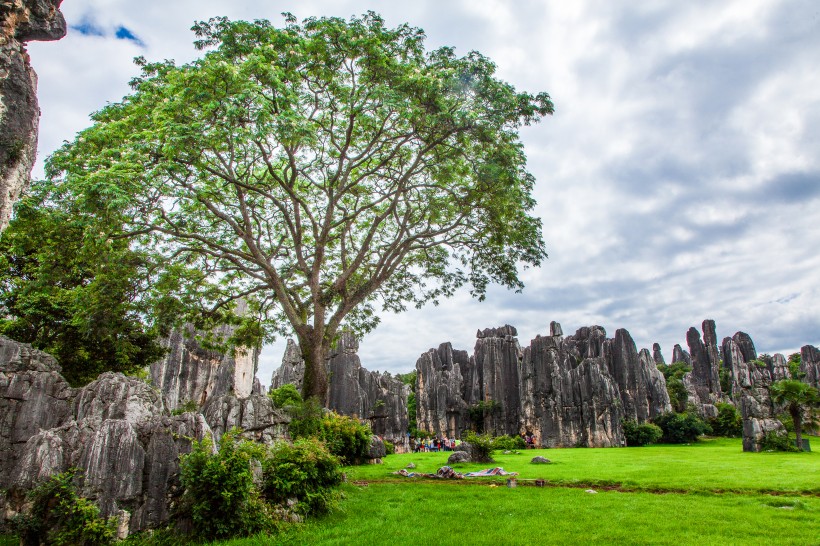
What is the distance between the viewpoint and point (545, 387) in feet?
167

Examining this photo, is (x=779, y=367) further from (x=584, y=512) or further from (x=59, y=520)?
(x=59, y=520)

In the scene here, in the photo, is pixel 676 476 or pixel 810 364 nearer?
pixel 676 476

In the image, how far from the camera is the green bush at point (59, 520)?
7.41 m

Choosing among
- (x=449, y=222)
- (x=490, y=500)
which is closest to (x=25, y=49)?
(x=490, y=500)

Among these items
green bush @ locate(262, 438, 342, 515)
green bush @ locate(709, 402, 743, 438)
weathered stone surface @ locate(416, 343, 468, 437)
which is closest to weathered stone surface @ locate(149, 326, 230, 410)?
weathered stone surface @ locate(416, 343, 468, 437)

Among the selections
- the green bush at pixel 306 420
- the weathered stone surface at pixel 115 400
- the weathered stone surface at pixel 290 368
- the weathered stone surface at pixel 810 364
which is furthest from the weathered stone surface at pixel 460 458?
the weathered stone surface at pixel 810 364

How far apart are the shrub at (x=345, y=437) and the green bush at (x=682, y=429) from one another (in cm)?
3687

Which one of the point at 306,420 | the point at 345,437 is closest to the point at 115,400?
the point at 306,420

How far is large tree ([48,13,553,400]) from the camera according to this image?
13148mm

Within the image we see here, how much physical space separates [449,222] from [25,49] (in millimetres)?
16951

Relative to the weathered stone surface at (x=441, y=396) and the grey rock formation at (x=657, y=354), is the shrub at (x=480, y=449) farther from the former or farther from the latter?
the grey rock formation at (x=657, y=354)

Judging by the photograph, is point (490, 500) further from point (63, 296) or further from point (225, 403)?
point (63, 296)

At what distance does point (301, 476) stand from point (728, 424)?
56502 millimetres

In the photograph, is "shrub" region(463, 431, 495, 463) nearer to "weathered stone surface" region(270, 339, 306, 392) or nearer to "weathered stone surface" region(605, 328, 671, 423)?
"weathered stone surface" region(605, 328, 671, 423)
